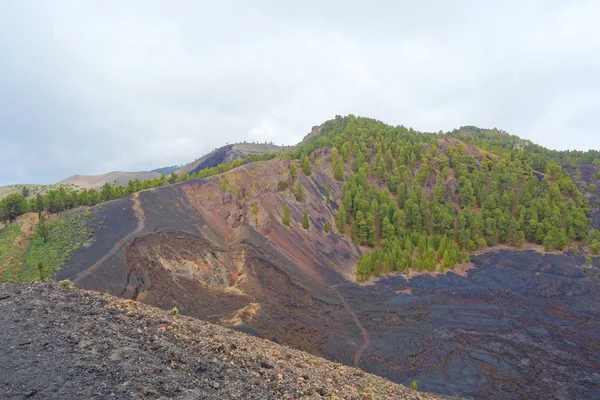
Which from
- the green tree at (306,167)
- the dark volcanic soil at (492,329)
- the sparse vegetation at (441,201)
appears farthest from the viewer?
the green tree at (306,167)

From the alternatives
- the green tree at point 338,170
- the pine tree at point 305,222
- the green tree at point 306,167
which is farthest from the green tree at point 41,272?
the green tree at point 338,170

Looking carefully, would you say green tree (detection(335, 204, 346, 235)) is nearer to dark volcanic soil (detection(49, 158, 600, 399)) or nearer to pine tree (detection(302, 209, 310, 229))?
dark volcanic soil (detection(49, 158, 600, 399))

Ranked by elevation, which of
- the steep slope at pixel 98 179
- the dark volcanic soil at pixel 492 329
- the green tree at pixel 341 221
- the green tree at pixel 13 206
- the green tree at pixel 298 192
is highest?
the steep slope at pixel 98 179

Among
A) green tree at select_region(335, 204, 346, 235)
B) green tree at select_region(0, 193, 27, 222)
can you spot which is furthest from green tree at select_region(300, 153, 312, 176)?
green tree at select_region(0, 193, 27, 222)

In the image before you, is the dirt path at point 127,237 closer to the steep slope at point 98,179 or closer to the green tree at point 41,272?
the green tree at point 41,272

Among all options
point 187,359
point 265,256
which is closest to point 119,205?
point 265,256

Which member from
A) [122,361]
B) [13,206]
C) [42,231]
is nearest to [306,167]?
[42,231]
